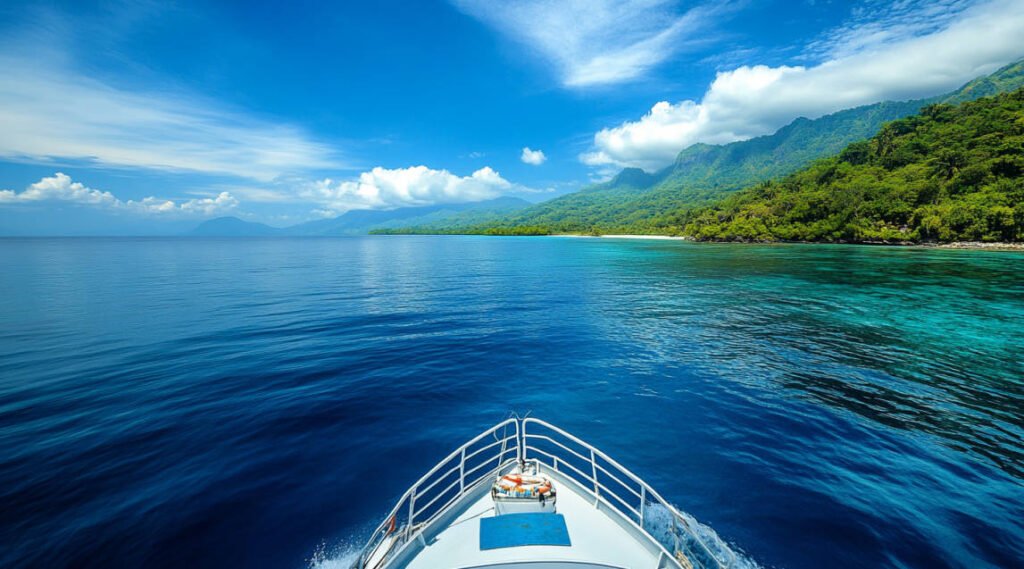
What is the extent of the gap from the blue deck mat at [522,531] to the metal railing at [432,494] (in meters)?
1.13

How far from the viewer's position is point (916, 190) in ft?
372

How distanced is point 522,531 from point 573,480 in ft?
7.37

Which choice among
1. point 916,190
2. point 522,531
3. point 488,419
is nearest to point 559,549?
point 522,531

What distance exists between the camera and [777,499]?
11.1 metres

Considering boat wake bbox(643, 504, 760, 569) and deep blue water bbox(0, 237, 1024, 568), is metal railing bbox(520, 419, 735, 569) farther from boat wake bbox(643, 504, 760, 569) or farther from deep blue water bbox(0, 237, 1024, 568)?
deep blue water bbox(0, 237, 1024, 568)

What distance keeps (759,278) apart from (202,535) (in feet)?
215

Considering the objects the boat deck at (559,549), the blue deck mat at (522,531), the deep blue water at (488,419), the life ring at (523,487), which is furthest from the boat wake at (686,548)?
the blue deck mat at (522,531)

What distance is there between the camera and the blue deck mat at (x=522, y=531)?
714 cm

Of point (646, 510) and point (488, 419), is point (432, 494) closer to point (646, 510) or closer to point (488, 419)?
point (488, 419)

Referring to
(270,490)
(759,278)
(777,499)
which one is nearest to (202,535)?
(270,490)

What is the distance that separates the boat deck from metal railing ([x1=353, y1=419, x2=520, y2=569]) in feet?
1.68

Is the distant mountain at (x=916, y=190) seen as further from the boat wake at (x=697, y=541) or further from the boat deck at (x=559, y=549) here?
the boat deck at (x=559, y=549)

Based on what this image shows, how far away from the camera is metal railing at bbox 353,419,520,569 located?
24.2ft

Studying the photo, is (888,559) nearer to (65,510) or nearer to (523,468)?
(523,468)
